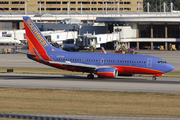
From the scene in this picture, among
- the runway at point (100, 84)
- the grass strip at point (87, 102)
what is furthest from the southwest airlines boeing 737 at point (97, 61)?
the grass strip at point (87, 102)

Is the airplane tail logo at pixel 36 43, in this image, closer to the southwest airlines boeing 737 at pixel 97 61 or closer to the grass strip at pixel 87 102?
the southwest airlines boeing 737 at pixel 97 61

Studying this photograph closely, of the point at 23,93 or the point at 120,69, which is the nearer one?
the point at 23,93

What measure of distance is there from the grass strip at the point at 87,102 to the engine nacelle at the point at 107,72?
8.99m

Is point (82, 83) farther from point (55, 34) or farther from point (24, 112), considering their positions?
point (55, 34)

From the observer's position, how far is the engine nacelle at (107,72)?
154 feet

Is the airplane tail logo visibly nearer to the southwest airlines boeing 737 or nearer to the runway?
the southwest airlines boeing 737

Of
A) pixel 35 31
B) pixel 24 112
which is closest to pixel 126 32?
pixel 35 31

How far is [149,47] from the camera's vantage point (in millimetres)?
138375

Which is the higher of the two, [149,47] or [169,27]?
[169,27]

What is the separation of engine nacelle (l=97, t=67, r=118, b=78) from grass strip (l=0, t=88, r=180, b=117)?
354 inches

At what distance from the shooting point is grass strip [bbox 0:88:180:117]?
27969mm

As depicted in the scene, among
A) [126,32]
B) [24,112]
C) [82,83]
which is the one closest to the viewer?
[24,112]

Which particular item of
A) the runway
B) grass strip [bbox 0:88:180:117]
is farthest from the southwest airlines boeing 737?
grass strip [bbox 0:88:180:117]

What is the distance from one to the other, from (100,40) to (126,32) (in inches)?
714
